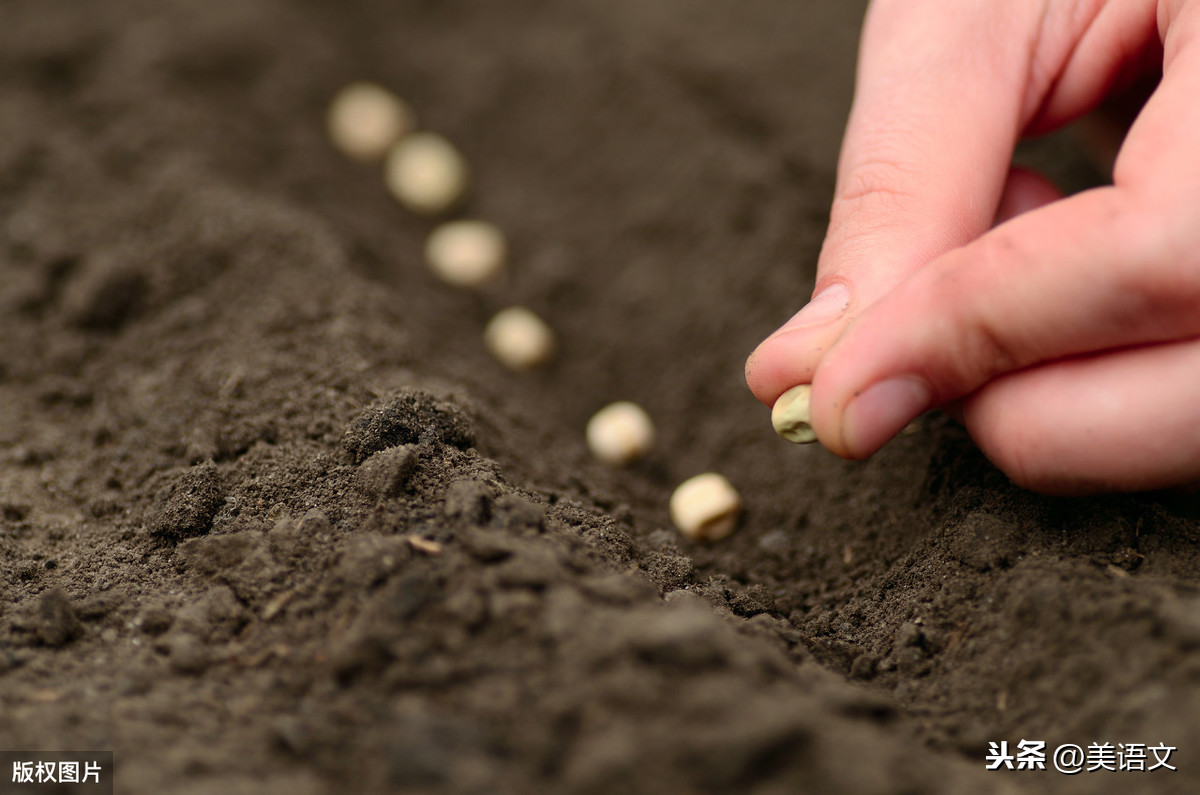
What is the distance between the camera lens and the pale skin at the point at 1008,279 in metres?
1.15

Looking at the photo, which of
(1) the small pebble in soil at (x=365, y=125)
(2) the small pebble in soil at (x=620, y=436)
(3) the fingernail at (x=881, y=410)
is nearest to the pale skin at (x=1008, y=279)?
(3) the fingernail at (x=881, y=410)

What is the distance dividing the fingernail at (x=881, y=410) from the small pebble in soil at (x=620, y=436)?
76cm

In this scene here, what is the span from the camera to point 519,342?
2.27 metres

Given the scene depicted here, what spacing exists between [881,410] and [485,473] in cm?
65

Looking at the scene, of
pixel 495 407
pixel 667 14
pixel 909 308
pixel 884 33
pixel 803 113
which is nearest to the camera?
pixel 909 308

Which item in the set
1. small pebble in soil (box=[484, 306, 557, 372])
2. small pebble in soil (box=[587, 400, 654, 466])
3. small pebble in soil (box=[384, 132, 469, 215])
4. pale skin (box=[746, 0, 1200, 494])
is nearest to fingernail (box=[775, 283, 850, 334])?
pale skin (box=[746, 0, 1200, 494])

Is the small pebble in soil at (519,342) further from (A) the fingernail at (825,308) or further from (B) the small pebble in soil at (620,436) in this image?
(A) the fingernail at (825,308)

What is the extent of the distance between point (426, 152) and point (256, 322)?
1055 mm

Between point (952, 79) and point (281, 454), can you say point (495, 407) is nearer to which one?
point (281, 454)

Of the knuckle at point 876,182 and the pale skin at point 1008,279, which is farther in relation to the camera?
the knuckle at point 876,182

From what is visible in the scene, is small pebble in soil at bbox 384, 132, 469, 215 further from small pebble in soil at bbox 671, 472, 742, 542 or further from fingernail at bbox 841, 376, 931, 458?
fingernail at bbox 841, 376, 931, 458

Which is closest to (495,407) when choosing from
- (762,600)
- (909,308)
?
(762,600)

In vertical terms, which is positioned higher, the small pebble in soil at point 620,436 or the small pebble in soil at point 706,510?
the small pebble in soil at point 620,436

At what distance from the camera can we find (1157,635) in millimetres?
1039
